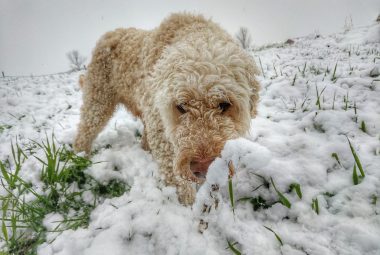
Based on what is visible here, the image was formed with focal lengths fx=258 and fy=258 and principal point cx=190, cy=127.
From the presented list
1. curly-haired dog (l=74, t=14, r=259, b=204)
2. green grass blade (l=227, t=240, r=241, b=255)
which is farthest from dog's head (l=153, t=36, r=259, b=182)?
green grass blade (l=227, t=240, r=241, b=255)

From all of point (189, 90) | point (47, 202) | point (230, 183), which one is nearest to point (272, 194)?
point (230, 183)

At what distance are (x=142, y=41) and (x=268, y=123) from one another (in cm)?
182

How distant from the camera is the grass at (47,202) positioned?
2037 millimetres

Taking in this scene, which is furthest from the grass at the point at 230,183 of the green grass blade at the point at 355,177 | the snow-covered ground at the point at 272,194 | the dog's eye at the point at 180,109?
the green grass blade at the point at 355,177

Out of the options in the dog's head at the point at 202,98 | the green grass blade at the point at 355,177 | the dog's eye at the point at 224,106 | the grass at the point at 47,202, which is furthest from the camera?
the dog's eye at the point at 224,106

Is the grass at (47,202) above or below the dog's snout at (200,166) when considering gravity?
below

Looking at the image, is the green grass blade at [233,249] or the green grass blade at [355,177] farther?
the green grass blade at [355,177]

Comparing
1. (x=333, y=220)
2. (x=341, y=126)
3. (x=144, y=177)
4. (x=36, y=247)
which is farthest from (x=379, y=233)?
(x=36, y=247)

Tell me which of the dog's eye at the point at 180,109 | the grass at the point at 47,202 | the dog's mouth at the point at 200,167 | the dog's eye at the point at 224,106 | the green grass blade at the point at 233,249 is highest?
the dog's eye at the point at 180,109

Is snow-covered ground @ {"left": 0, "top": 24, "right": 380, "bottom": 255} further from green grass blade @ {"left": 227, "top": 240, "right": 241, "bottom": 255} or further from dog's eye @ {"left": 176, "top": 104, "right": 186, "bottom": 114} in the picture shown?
dog's eye @ {"left": 176, "top": 104, "right": 186, "bottom": 114}

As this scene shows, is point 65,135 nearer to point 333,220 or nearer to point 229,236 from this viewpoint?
point 229,236

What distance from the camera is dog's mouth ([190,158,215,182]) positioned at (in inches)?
72.4

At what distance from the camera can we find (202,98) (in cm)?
208

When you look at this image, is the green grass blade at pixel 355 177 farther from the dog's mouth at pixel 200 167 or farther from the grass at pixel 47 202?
the grass at pixel 47 202
